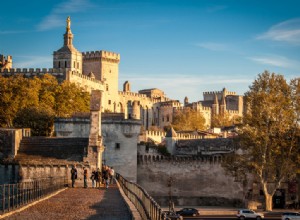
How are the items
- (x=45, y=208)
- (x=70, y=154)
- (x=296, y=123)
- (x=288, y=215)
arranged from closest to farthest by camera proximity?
(x=45, y=208)
(x=70, y=154)
(x=288, y=215)
(x=296, y=123)

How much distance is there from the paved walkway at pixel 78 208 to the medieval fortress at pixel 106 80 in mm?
72923

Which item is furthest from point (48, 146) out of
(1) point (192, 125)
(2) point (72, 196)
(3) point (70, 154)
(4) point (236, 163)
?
(1) point (192, 125)

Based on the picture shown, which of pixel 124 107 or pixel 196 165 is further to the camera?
pixel 124 107

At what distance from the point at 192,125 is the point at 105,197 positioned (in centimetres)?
11816

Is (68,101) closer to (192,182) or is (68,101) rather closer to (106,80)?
(192,182)

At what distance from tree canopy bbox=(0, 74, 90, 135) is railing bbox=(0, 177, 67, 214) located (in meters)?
40.1

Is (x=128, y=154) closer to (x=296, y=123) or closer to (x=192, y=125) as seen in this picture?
(x=296, y=123)

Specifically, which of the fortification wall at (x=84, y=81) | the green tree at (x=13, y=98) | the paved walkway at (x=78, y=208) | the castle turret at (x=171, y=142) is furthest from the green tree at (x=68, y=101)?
the paved walkway at (x=78, y=208)

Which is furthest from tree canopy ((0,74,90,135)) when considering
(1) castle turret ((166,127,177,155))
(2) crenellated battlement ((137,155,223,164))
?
(1) castle turret ((166,127,177,155))

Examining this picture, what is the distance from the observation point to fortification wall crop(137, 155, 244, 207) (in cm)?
8669

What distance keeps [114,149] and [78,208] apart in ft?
156

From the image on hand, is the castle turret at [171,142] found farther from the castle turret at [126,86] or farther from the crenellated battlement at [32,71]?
the castle turret at [126,86]

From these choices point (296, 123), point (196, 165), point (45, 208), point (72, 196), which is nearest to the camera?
point (45, 208)

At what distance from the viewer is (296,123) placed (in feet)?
249
